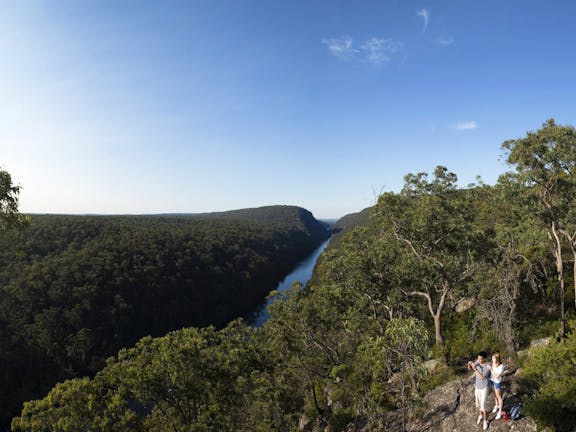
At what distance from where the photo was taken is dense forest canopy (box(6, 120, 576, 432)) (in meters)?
13.4

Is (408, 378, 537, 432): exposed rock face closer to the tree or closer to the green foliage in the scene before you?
the green foliage

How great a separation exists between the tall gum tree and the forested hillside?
69.6 meters

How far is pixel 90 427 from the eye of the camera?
13.5m

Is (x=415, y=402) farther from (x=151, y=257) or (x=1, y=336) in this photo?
(x=151, y=257)

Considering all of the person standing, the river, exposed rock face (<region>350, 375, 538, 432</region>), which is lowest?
the river

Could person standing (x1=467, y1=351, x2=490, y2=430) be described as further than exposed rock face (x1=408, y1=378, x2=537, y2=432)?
No

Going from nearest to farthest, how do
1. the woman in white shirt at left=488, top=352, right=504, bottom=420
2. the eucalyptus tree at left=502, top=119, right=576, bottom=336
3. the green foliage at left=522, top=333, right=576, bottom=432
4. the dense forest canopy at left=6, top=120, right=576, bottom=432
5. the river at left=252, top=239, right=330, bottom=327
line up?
1. the green foliage at left=522, top=333, right=576, bottom=432
2. the woman in white shirt at left=488, top=352, right=504, bottom=420
3. the dense forest canopy at left=6, top=120, right=576, bottom=432
4. the eucalyptus tree at left=502, top=119, right=576, bottom=336
5. the river at left=252, top=239, right=330, bottom=327

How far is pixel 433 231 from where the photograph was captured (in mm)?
18969

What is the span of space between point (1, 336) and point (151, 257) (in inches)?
1807

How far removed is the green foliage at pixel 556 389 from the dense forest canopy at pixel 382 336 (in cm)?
3

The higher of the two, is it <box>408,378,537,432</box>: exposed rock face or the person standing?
the person standing

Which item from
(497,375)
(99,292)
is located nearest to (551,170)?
(497,375)

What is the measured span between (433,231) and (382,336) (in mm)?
7958

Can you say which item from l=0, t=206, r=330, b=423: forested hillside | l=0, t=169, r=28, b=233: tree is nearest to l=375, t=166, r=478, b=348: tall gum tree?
l=0, t=169, r=28, b=233: tree
